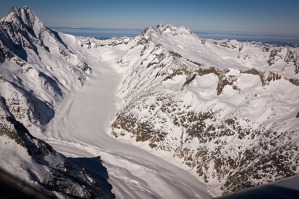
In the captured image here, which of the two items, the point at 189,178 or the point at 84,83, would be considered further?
the point at 84,83

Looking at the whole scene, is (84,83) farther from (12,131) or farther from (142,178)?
(12,131)

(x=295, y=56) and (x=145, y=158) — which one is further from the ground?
(x=295, y=56)

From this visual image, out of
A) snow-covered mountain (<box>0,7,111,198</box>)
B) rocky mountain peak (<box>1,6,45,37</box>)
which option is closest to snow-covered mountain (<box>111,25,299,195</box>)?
snow-covered mountain (<box>0,7,111,198</box>)

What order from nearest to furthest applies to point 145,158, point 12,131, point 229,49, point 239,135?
point 12,131, point 239,135, point 145,158, point 229,49

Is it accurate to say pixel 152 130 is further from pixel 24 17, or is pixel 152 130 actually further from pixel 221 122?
pixel 24 17

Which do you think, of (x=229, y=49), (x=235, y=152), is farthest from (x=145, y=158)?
(x=229, y=49)

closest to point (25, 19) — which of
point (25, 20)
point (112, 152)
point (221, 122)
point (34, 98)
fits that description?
point (25, 20)

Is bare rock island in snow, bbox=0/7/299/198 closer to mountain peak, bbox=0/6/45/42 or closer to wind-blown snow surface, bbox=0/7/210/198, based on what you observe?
wind-blown snow surface, bbox=0/7/210/198
